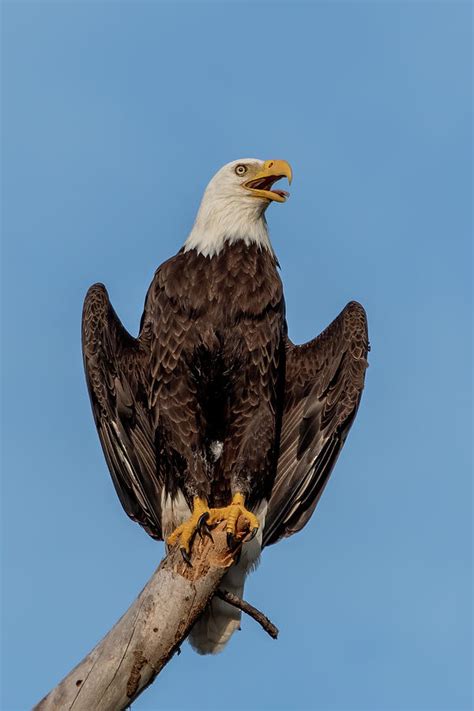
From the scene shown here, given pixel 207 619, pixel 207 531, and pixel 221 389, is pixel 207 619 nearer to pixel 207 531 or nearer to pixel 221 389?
pixel 207 531

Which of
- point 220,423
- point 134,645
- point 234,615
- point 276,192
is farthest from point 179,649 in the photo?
point 276,192

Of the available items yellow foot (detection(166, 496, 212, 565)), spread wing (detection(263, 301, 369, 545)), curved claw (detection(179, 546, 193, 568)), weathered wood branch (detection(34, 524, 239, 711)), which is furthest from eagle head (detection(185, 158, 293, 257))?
weathered wood branch (detection(34, 524, 239, 711))

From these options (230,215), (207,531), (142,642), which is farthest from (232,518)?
(230,215)

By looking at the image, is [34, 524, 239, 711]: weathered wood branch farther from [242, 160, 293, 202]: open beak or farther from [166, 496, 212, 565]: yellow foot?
[242, 160, 293, 202]: open beak

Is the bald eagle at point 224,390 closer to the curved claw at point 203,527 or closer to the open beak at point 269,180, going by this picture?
the open beak at point 269,180

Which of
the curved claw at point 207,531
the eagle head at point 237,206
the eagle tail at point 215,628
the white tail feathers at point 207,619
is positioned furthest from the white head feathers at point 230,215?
the eagle tail at point 215,628

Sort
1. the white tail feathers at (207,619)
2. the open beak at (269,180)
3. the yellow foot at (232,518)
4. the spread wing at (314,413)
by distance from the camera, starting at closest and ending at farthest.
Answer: the yellow foot at (232,518)
the white tail feathers at (207,619)
the spread wing at (314,413)
the open beak at (269,180)
